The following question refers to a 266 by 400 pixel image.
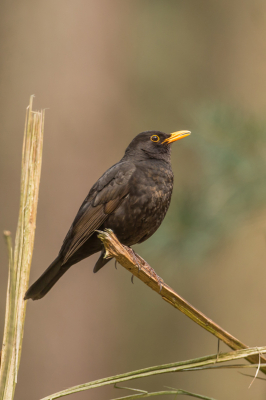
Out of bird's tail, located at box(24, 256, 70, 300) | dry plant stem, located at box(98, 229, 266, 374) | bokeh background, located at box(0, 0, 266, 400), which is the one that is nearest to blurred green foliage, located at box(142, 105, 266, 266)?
bokeh background, located at box(0, 0, 266, 400)

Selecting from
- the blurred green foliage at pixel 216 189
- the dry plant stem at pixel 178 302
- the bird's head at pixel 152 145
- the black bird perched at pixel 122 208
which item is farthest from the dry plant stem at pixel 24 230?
the blurred green foliage at pixel 216 189

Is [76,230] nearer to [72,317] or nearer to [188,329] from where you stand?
[72,317]

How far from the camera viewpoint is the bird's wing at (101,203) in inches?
83.5

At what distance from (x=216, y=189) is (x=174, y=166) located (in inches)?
95.1

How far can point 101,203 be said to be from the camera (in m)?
2.23

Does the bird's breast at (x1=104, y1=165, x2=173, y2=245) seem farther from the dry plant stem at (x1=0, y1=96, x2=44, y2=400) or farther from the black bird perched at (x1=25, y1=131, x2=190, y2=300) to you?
the dry plant stem at (x1=0, y1=96, x2=44, y2=400)

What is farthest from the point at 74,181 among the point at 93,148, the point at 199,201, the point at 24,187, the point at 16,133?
the point at 24,187

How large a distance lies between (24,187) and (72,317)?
3.25 metres

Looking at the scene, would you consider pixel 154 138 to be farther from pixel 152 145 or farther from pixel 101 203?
pixel 101 203

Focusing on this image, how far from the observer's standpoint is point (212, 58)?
5.46 m

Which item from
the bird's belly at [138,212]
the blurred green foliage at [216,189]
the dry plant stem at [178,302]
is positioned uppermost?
the blurred green foliage at [216,189]

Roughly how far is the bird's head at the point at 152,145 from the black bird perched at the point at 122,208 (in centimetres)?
18

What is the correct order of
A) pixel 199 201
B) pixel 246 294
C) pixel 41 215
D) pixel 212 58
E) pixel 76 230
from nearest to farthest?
pixel 76 230 < pixel 199 201 < pixel 41 215 < pixel 246 294 < pixel 212 58

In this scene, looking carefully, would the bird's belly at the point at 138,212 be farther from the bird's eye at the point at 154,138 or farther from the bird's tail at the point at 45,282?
the bird's eye at the point at 154,138
